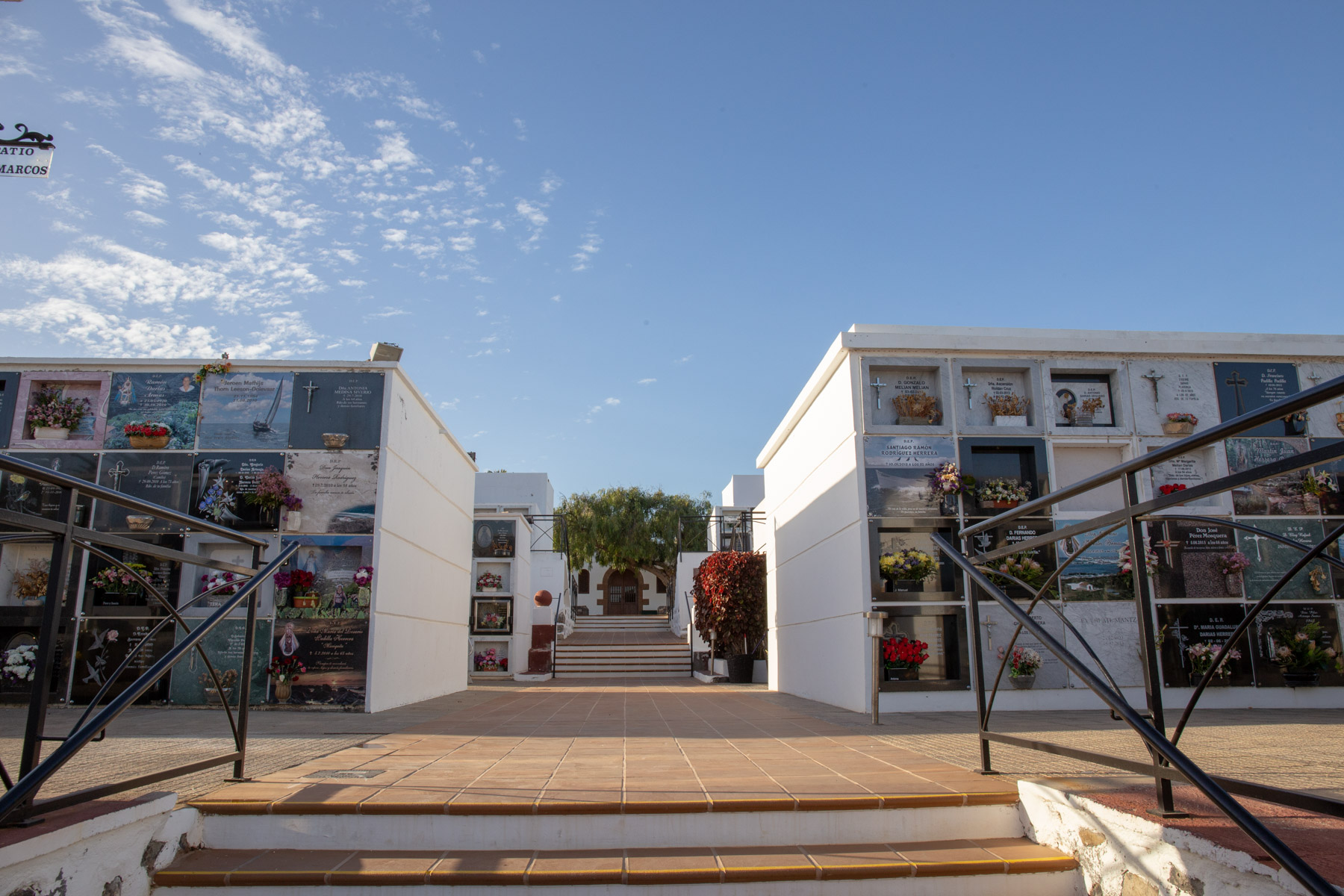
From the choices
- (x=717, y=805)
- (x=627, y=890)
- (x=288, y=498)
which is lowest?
(x=627, y=890)

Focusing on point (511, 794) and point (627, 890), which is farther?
point (511, 794)

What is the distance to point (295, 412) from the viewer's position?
798 centimetres

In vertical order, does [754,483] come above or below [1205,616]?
above

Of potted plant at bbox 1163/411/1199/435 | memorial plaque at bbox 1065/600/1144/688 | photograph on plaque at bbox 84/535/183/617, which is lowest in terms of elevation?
memorial plaque at bbox 1065/600/1144/688

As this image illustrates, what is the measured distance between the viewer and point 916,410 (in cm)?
775

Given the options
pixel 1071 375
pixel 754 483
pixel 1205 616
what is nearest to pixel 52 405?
pixel 1071 375

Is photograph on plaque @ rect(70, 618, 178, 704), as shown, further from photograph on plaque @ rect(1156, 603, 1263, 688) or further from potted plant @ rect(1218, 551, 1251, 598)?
potted plant @ rect(1218, 551, 1251, 598)

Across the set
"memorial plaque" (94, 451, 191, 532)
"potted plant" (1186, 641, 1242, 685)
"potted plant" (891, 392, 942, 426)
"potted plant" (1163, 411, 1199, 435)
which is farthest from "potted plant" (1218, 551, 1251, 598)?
"memorial plaque" (94, 451, 191, 532)

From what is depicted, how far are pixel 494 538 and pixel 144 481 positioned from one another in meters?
7.06

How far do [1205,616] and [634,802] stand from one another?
7.19m

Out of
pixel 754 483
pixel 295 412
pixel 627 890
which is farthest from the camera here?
pixel 754 483

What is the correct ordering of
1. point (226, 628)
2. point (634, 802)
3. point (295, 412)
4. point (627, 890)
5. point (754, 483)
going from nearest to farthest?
point (627, 890), point (634, 802), point (226, 628), point (295, 412), point (754, 483)

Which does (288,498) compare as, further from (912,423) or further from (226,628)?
(912,423)

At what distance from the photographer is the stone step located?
8.15ft
